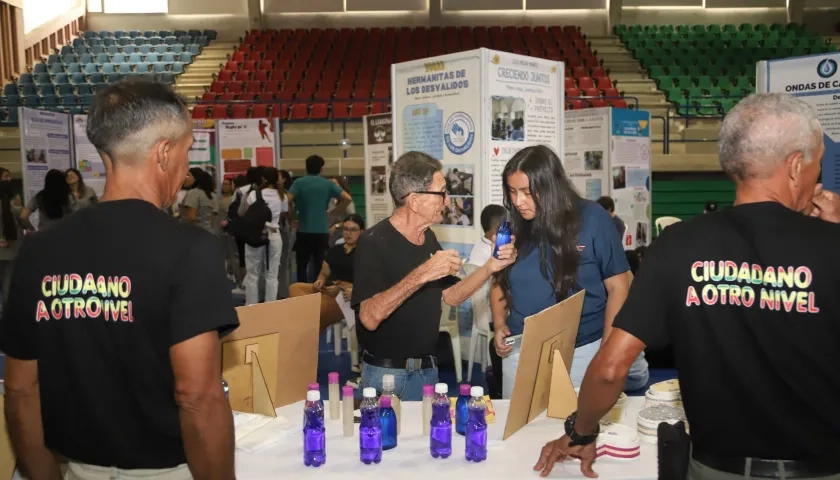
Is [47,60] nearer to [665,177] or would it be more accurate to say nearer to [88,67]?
[88,67]

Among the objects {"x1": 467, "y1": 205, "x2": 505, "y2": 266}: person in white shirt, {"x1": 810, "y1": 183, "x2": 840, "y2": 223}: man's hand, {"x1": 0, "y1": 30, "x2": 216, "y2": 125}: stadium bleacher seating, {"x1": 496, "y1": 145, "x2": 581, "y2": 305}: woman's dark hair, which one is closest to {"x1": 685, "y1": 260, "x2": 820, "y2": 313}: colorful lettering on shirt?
{"x1": 496, "y1": 145, "x2": 581, "y2": 305}: woman's dark hair

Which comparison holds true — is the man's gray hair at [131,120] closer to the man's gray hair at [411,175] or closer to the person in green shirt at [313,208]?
the man's gray hair at [411,175]

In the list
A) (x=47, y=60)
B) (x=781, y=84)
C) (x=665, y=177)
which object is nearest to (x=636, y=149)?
(x=665, y=177)

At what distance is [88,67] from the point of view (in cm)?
1417

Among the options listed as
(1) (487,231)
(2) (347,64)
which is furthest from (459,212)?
(2) (347,64)

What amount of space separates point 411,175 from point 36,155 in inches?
252

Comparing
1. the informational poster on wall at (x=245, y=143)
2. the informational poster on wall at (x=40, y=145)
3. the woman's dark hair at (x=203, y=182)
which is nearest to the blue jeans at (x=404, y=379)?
the woman's dark hair at (x=203, y=182)

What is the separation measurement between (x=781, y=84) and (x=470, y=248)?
2211 mm

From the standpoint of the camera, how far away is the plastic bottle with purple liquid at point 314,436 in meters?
1.91

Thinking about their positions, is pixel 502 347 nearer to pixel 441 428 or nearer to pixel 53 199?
pixel 441 428

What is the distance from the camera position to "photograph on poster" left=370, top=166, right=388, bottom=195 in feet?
22.4

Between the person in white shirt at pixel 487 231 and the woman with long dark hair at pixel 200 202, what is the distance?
376cm

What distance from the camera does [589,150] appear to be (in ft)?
28.1

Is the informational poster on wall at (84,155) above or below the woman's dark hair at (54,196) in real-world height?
above
